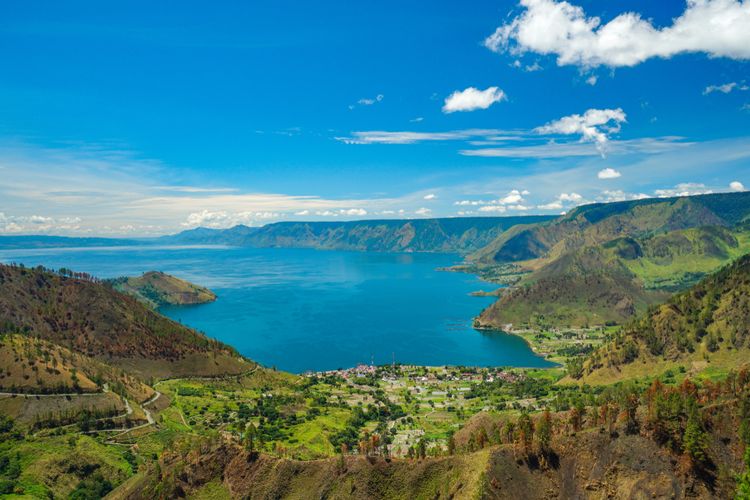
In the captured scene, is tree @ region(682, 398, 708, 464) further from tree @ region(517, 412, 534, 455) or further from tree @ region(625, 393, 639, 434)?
tree @ region(517, 412, 534, 455)

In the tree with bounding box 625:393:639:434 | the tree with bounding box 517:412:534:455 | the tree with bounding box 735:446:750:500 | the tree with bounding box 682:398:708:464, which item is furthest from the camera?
the tree with bounding box 517:412:534:455

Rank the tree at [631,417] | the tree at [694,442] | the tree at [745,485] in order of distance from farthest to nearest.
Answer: the tree at [631,417], the tree at [694,442], the tree at [745,485]

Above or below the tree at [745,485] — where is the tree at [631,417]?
above

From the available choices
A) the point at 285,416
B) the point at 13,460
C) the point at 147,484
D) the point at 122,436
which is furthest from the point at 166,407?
the point at 147,484

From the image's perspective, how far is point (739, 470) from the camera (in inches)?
3108

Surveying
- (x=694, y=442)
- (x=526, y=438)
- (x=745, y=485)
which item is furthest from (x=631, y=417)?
(x=745, y=485)

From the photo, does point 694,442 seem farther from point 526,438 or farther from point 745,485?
point 526,438

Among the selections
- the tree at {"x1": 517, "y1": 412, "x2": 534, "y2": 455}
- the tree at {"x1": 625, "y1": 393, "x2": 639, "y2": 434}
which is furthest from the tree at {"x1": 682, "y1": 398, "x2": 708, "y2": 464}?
the tree at {"x1": 517, "y1": 412, "x2": 534, "y2": 455}

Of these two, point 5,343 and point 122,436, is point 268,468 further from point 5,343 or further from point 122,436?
point 5,343

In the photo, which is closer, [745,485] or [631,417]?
[745,485]

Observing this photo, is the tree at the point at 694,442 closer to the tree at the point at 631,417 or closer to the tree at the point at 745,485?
the tree at the point at 745,485

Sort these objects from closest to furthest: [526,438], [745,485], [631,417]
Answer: [745,485]
[526,438]
[631,417]

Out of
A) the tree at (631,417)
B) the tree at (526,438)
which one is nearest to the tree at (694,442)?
the tree at (631,417)

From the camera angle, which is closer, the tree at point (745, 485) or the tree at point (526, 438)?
the tree at point (745, 485)
